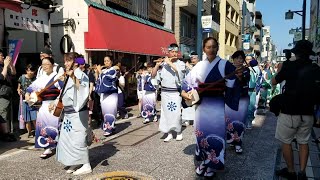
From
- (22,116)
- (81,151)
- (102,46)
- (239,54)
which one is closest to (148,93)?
Answer: (102,46)

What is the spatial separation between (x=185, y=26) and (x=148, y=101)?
1536 cm

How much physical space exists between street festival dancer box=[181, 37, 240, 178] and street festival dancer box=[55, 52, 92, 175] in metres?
1.50

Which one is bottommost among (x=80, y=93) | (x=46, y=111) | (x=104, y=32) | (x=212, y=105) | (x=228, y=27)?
(x=46, y=111)

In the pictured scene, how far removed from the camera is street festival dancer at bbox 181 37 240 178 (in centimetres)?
443

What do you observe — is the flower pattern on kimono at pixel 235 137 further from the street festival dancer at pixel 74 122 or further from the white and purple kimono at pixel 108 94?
the white and purple kimono at pixel 108 94

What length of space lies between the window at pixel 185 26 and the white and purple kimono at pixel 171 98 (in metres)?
16.4

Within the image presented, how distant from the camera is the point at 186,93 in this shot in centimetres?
462

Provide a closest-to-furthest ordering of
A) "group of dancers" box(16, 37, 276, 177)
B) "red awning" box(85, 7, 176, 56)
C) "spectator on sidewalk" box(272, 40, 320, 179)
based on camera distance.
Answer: "spectator on sidewalk" box(272, 40, 320, 179)
"group of dancers" box(16, 37, 276, 177)
"red awning" box(85, 7, 176, 56)

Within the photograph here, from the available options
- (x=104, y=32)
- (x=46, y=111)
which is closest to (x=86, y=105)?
(x=46, y=111)

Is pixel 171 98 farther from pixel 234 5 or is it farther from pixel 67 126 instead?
pixel 234 5

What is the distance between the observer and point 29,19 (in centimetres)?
971

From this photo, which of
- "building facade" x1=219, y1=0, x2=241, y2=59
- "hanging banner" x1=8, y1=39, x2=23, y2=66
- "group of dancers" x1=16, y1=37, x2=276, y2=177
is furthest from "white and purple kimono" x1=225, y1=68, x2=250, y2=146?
"building facade" x1=219, y1=0, x2=241, y2=59

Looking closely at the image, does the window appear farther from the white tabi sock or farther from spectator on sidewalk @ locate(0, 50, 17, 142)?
the white tabi sock

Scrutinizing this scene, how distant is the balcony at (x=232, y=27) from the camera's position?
37.0 meters
